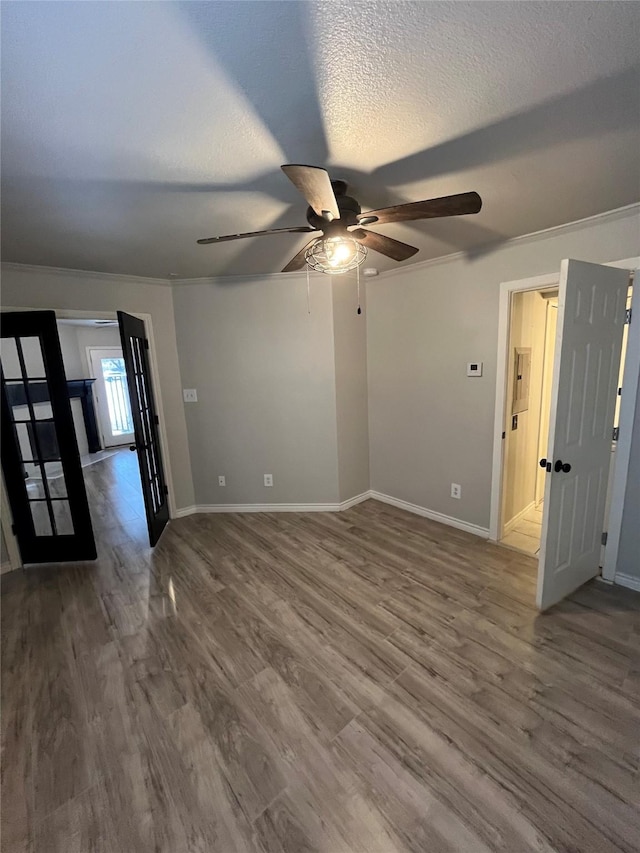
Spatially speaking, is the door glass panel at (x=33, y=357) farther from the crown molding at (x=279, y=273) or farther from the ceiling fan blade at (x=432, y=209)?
the ceiling fan blade at (x=432, y=209)

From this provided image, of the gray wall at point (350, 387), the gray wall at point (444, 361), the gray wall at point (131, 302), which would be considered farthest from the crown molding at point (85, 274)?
the gray wall at point (444, 361)

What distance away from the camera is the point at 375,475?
403 cm

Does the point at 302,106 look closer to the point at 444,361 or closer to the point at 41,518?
the point at 444,361

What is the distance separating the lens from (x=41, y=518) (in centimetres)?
307

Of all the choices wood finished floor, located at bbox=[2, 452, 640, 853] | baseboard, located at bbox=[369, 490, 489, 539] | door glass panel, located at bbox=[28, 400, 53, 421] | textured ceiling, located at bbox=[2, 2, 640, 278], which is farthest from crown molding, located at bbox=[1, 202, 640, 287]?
wood finished floor, located at bbox=[2, 452, 640, 853]

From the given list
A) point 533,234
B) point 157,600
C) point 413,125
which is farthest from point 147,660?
point 533,234

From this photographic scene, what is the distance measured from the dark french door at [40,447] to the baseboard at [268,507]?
995 millimetres

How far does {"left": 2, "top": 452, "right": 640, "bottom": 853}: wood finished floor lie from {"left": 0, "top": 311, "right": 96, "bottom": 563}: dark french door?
321 millimetres

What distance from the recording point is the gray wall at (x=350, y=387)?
11.6 ft

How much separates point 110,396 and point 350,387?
5.91 m

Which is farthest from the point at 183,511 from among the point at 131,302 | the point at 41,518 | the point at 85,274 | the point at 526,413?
the point at 526,413

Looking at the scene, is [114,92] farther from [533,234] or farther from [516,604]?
[516,604]

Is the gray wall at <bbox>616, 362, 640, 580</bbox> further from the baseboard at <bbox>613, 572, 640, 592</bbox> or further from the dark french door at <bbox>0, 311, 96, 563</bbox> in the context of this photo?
the dark french door at <bbox>0, 311, 96, 563</bbox>

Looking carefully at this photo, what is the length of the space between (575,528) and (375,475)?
→ 1995mm
